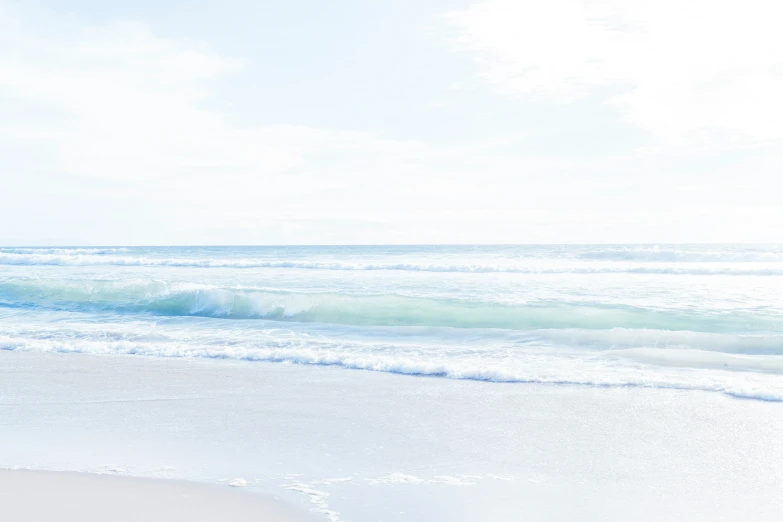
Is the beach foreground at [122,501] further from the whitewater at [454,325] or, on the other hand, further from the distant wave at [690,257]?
the distant wave at [690,257]

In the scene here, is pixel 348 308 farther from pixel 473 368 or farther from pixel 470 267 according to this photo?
pixel 470 267

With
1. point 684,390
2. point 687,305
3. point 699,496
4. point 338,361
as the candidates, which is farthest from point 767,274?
point 699,496

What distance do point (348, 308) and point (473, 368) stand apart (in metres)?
7.14

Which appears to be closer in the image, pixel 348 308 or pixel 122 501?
pixel 122 501

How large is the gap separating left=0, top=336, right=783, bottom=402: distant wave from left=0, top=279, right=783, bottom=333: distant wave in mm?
3869

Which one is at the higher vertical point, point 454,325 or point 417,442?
point 454,325

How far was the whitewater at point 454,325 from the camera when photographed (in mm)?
8344

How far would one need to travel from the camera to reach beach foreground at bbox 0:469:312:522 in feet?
12.0

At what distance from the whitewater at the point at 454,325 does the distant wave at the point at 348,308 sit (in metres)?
0.04

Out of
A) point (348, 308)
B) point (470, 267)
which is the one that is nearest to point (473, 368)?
point (348, 308)

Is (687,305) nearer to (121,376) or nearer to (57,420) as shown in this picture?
(121,376)

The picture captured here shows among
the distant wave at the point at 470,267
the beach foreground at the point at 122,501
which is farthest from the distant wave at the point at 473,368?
the distant wave at the point at 470,267

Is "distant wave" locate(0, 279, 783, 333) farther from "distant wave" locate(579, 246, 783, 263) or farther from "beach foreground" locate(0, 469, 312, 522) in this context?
"distant wave" locate(579, 246, 783, 263)

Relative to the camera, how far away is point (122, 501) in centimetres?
388
